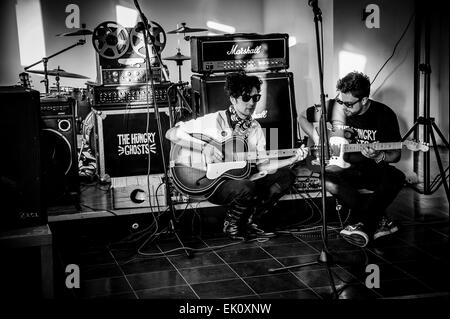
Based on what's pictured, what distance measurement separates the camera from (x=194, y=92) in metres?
5.09

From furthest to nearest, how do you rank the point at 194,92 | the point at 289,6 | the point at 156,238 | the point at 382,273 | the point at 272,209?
the point at 289,6, the point at 194,92, the point at 272,209, the point at 156,238, the point at 382,273

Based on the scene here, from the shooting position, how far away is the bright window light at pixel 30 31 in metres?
7.34

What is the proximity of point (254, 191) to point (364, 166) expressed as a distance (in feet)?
2.72

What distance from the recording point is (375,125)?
13.8 ft

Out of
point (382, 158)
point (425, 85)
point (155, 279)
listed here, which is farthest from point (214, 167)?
point (425, 85)

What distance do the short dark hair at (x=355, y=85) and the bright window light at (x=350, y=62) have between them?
1110mm

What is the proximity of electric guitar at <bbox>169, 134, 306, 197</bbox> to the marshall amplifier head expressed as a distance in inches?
41.1

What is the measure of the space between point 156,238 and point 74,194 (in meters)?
0.82

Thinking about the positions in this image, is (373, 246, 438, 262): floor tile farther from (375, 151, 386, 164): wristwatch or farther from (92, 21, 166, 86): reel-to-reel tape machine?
(92, 21, 166, 86): reel-to-reel tape machine

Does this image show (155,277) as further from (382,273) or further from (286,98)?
(286,98)

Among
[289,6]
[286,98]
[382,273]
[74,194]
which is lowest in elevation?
[382,273]

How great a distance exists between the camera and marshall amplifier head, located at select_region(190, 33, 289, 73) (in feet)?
16.2

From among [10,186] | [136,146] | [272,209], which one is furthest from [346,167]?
[10,186]
